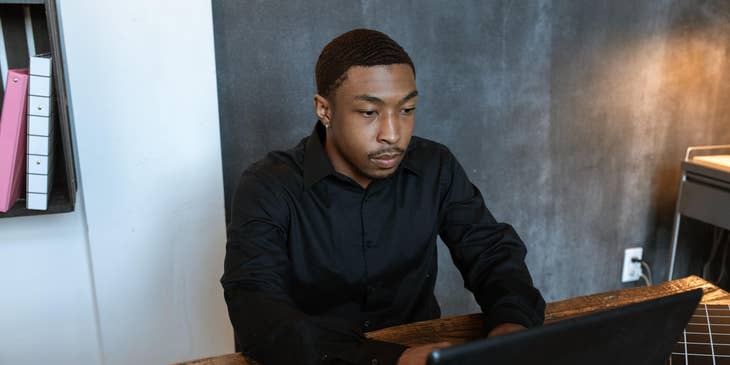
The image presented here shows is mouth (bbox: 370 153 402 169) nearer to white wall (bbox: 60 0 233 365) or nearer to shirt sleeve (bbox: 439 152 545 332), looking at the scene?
shirt sleeve (bbox: 439 152 545 332)

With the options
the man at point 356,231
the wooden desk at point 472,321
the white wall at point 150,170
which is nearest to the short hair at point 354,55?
the man at point 356,231

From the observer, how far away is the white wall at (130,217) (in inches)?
65.4

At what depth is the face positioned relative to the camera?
1.16 m

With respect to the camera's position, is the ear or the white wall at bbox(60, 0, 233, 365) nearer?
the ear

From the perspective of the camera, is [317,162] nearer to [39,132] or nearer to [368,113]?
[368,113]

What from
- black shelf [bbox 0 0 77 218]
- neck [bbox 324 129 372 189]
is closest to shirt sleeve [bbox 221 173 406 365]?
neck [bbox 324 129 372 189]

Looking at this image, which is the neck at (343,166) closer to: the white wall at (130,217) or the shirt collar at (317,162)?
the shirt collar at (317,162)

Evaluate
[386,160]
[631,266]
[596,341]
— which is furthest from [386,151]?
[631,266]

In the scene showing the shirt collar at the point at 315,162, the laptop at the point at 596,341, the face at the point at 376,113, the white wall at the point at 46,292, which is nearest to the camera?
the laptop at the point at 596,341

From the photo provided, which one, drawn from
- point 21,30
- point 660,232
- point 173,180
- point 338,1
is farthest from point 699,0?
point 21,30

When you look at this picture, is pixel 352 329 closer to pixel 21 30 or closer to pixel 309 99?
pixel 309 99

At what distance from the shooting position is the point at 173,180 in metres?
1.80

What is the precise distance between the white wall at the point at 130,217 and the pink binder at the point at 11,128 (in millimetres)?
165

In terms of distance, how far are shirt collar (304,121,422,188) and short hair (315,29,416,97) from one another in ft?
0.47
